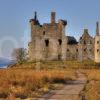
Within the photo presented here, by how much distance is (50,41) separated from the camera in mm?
91375

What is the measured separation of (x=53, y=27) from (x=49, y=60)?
278 inches

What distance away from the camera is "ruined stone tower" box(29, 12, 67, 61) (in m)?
90.4

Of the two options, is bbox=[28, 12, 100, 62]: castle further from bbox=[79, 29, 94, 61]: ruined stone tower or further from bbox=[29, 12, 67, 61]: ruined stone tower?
bbox=[79, 29, 94, 61]: ruined stone tower

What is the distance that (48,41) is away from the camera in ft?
301

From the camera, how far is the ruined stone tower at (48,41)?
297 ft

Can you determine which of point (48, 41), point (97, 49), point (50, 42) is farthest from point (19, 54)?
point (50, 42)

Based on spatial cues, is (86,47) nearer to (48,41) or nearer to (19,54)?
(48,41)

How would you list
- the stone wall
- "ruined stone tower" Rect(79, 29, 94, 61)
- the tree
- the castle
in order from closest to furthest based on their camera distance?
the castle < the stone wall < "ruined stone tower" Rect(79, 29, 94, 61) < the tree

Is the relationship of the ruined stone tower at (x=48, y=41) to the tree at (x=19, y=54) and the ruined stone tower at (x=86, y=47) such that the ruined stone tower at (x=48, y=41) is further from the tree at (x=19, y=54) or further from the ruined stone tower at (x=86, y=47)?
the tree at (x=19, y=54)

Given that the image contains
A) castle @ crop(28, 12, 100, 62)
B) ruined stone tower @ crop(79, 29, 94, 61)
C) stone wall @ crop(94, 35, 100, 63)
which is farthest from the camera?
ruined stone tower @ crop(79, 29, 94, 61)

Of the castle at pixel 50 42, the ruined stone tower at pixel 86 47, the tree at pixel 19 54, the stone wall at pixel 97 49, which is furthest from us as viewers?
the tree at pixel 19 54

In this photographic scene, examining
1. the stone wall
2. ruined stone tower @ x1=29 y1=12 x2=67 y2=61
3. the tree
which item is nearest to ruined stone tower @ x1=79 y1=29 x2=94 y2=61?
the stone wall

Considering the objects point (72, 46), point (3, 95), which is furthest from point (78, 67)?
point (3, 95)

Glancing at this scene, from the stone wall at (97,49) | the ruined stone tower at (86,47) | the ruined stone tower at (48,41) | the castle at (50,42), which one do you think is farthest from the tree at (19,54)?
the ruined stone tower at (48,41)
